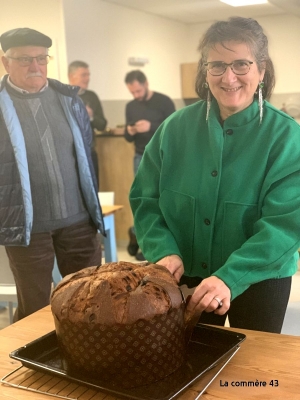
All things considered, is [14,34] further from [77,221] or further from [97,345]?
[97,345]

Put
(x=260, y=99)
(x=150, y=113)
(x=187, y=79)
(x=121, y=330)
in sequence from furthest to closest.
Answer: (x=187, y=79)
(x=150, y=113)
(x=260, y=99)
(x=121, y=330)

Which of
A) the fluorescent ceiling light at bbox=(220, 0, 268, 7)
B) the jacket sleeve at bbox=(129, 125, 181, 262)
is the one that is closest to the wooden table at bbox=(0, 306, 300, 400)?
the jacket sleeve at bbox=(129, 125, 181, 262)

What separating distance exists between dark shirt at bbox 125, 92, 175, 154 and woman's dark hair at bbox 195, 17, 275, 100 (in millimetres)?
1226

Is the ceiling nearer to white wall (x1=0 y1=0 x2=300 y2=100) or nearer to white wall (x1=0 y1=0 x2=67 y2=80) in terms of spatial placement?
white wall (x1=0 y1=0 x2=300 y2=100)

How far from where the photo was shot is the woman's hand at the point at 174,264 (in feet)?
3.93

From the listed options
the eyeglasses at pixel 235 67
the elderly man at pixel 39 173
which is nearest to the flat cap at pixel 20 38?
the elderly man at pixel 39 173

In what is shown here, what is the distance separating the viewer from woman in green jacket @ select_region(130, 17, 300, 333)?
44.9 inches

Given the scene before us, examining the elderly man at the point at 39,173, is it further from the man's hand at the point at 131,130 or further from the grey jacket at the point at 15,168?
the man's hand at the point at 131,130

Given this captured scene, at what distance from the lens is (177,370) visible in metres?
0.90

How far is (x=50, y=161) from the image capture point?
5.15ft

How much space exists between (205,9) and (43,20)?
66cm

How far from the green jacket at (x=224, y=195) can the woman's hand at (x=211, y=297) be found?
3cm

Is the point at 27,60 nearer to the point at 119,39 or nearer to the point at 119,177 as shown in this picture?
the point at 119,177

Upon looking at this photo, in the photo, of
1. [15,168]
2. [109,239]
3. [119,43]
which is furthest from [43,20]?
[119,43]
